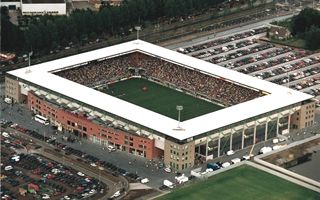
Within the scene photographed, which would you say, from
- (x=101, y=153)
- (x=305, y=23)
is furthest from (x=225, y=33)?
(x=101, y=153)

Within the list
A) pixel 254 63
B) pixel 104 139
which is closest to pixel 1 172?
pixel 104 139

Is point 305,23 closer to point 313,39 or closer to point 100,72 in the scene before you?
point 313,39

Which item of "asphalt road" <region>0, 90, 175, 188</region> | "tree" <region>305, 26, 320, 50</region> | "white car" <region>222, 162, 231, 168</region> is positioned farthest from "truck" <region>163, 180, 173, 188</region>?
"tree" <region>305, 26, 320, 50</region>

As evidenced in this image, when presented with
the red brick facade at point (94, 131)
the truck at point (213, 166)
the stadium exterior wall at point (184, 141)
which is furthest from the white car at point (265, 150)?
the red brick facade at point (94, 131)

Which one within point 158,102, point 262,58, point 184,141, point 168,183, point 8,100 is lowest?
point 168,183

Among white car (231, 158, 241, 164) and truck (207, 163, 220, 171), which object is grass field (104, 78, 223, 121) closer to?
white car (231, 158, 241, 164)

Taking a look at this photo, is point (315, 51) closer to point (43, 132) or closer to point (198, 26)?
point (198, 26)
